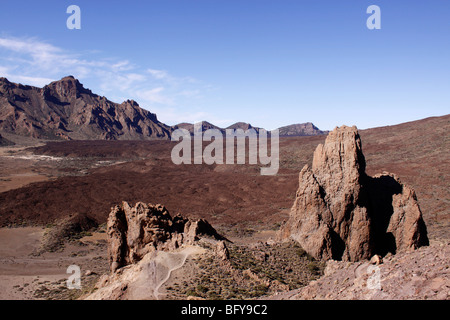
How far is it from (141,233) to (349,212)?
12.5m

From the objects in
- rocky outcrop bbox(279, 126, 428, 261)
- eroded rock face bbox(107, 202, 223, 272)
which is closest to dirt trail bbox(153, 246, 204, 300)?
eroded rock face bbox(107, 202, 223, 272)

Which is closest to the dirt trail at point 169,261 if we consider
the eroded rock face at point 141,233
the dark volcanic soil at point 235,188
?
the eroded rock face at point 141,233

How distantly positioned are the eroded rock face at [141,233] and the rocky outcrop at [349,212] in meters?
6.57

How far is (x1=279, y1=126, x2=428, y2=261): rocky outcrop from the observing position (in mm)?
18109

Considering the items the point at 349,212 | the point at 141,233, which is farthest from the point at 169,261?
the point at 349,212

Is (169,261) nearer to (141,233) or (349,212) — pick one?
(141,233)

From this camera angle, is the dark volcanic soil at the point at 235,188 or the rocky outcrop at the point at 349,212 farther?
the dark volcanic soil at the point at 235,188

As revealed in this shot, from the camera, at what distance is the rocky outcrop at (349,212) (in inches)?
713

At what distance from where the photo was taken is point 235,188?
64812 millimetres

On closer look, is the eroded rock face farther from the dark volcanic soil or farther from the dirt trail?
the dark volcanic soil

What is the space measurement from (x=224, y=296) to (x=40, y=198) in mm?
52345

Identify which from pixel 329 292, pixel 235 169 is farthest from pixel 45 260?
pixel 235 169

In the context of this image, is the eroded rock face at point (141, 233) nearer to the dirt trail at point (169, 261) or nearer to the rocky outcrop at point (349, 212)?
the dirt trail at point (169, 261)

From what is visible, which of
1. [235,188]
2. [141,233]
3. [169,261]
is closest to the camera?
[169,261]
